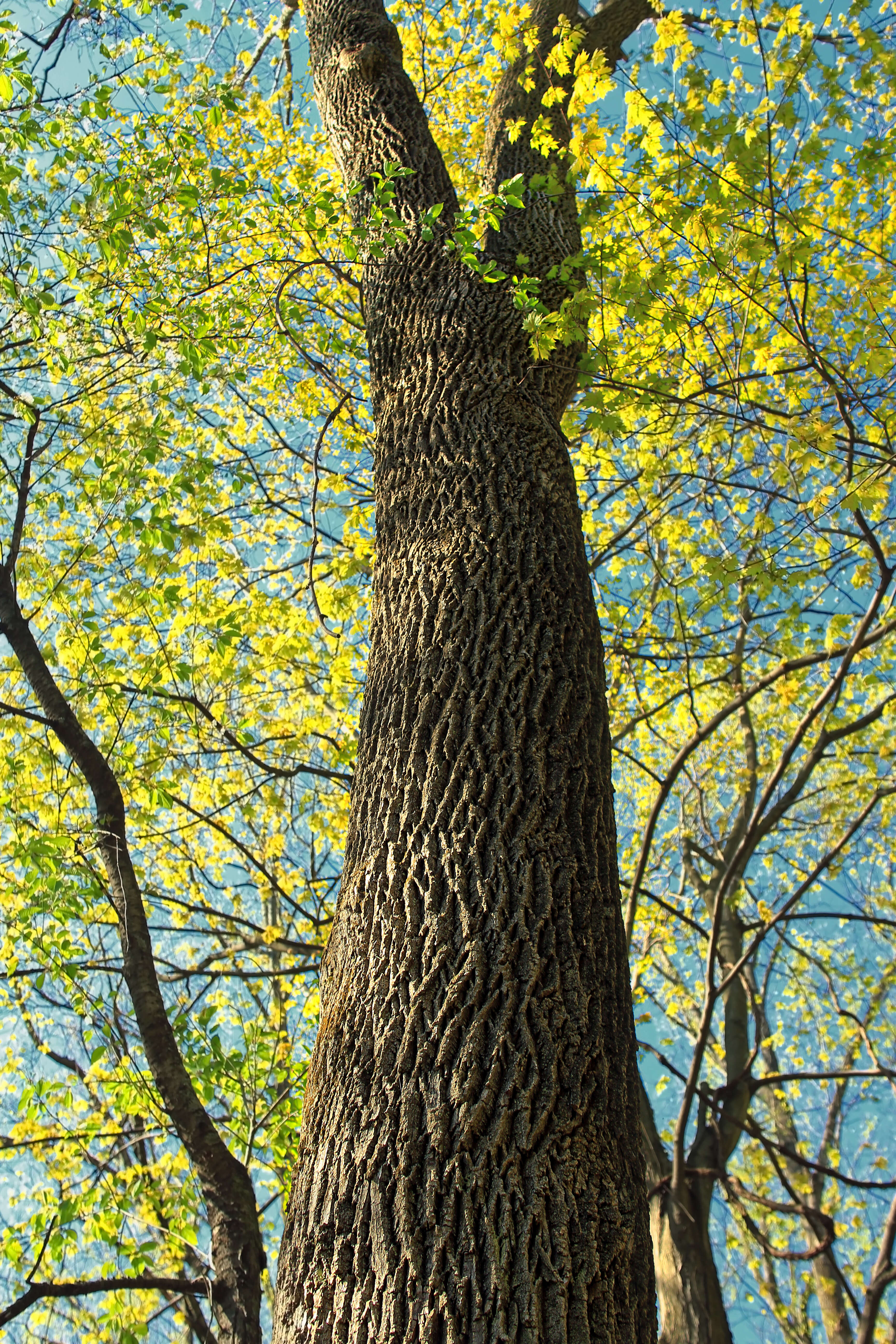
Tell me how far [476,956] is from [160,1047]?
186cm

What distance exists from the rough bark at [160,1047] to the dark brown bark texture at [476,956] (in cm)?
136

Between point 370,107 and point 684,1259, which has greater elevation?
point 370,107

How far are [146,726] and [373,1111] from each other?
166 inches

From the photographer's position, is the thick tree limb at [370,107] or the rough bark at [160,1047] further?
the thick tree limb at [370,107]

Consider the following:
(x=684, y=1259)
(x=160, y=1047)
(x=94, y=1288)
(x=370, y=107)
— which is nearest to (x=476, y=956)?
(x=160, y=1047)

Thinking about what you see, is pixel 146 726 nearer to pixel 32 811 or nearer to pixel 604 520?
pixel 32 811

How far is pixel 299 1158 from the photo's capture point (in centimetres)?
176

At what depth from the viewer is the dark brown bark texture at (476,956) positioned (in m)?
1.44

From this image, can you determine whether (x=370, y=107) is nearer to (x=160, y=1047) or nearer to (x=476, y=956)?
(x=476, y=956)

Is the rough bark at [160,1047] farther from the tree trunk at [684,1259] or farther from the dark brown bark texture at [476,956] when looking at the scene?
the tree trunk at [684,1259]

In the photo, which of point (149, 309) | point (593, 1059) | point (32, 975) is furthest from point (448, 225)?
point (32, 975)

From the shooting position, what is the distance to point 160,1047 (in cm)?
306

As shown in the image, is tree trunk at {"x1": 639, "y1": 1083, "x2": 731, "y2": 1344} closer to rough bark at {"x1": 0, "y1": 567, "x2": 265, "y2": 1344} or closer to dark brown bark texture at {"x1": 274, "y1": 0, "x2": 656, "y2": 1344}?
rough bark at {"x1": 0, "y1": 567, "x2": 265, "y2": 1344}

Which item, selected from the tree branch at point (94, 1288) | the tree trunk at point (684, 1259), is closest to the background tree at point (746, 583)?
the tree trunk at point (684, 1259)
